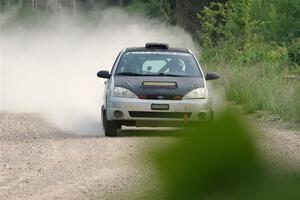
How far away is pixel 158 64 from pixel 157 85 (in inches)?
36.6

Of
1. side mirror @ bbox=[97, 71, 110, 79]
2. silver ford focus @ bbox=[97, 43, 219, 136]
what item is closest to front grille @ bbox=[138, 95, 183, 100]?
silver ford focus @ bbox=[97, 43, 219, 136]

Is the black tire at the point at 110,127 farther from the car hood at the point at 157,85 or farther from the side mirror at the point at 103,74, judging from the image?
the side mirror at the point at 103,74

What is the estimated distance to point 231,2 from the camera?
38.7 m

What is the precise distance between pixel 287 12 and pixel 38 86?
11.0m

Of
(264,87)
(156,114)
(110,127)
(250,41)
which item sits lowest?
(250,41)

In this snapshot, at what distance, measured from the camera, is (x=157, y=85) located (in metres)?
16.3

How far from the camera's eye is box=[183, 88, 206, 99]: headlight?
53.7ft

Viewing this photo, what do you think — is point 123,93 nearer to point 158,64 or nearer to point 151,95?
point 151,95

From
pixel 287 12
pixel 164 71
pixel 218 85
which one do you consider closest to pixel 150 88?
pixel 164 71

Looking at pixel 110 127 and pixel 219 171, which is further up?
pixel 219 171

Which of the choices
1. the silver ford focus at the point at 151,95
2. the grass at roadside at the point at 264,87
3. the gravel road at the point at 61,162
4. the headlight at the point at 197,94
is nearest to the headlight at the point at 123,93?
the silver ford focus at the point at 151,95

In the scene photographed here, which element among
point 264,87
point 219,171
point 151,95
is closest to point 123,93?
point 151,95

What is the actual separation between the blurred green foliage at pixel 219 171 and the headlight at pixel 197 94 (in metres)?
15.1

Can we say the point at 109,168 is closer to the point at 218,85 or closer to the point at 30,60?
the point at 218,85
